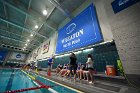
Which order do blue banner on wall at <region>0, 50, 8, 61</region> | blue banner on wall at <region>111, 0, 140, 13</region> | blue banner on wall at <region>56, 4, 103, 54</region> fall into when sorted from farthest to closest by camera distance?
blue banner on wall at <region>0, 50, 8, 61</region> → blue banner on wall at <region>56, 4, 103, 54</region> → blue banner on wall at <region>111, 0, 140, 13</region>

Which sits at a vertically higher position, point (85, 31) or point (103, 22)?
point (103, 22)

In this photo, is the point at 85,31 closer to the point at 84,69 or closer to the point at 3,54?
the point at 84,69

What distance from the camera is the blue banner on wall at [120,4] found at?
2955 millimetres

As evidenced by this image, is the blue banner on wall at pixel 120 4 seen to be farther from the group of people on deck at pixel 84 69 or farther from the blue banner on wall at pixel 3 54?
the blue banner on wall at pixel 3 54

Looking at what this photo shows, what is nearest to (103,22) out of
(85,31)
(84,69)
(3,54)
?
(85,31)

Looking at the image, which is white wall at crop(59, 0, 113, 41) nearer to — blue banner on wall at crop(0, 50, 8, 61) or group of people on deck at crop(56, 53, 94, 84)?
group of people on deck at crop(56, 53, 94, 84)

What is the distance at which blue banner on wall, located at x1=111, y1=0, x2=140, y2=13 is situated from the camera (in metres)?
2.95

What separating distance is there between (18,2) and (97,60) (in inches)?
361

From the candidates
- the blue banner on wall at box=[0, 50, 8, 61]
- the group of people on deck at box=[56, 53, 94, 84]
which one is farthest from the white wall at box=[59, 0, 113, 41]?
the blue banner on wall at box=[0, 50, 8, 61]

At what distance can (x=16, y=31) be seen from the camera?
535 inches

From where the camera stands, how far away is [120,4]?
325cm

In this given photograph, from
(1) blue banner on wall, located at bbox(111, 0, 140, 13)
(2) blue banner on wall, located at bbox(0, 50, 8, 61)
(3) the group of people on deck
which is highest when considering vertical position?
(2) blue banner on wall, located at bbox(0, 50, 8, 61)

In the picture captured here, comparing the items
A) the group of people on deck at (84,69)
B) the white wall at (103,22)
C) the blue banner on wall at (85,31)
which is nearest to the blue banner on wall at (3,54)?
the blue banner on wall at (85,31)

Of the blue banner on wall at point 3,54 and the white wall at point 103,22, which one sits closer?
the white wall at point 103,22
